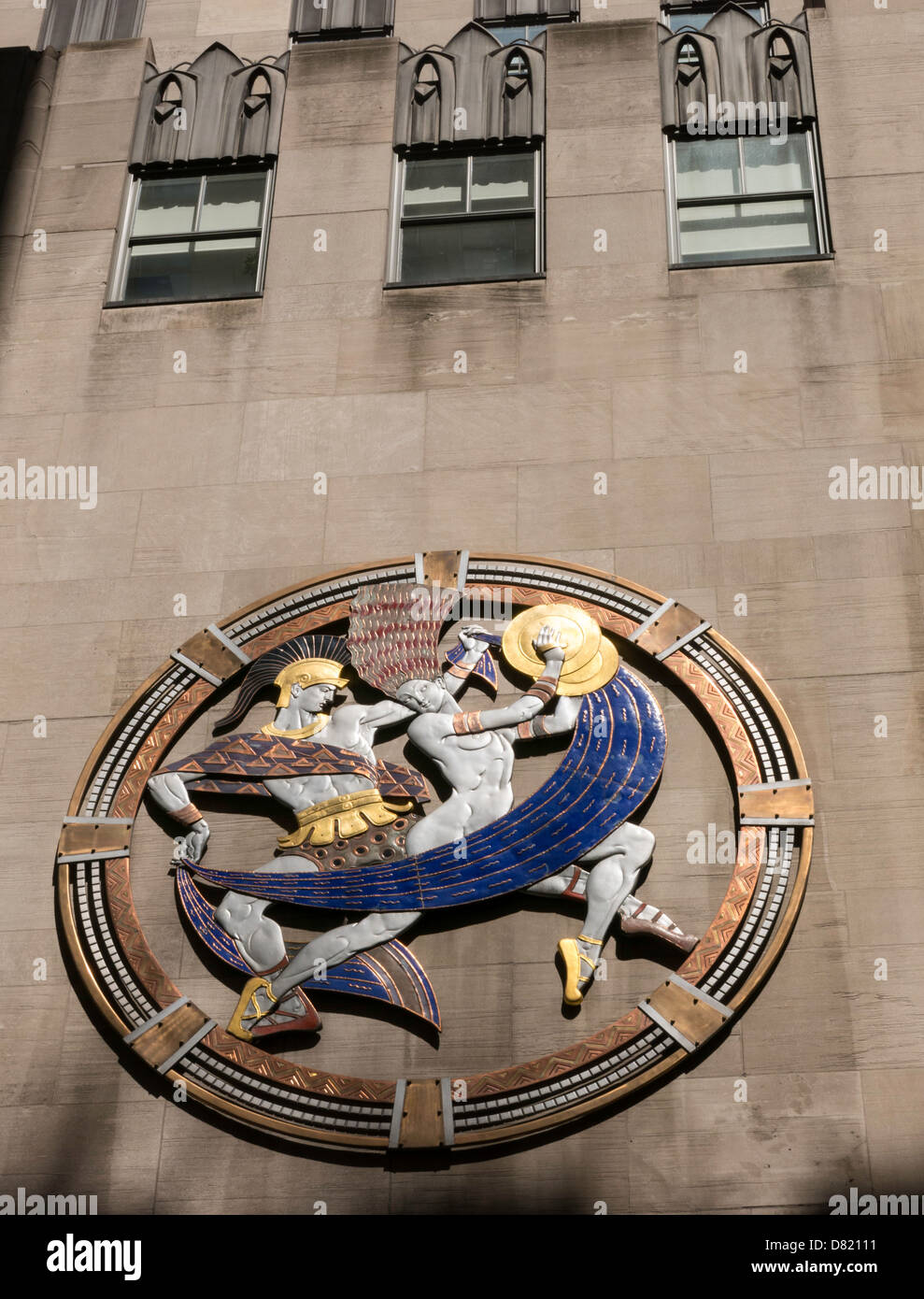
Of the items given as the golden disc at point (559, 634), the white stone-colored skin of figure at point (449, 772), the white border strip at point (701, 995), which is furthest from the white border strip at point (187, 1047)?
the golden disc at point (559, 634)

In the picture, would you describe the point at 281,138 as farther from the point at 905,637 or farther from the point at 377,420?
the point at 905,637

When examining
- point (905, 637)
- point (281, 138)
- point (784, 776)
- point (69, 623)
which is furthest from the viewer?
point (281, 138)

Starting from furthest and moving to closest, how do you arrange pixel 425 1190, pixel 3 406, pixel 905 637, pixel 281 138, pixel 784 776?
1. pixel 281 138
2. pixel 3 406
3. pixel 905 637
4. pixel 784 776
5. pixel 425 1190

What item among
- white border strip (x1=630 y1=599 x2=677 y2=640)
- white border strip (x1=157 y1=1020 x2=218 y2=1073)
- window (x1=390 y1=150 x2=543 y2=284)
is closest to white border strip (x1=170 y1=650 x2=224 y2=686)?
white border strip (x1=157 y1=1020 x2=218 y2=1073)

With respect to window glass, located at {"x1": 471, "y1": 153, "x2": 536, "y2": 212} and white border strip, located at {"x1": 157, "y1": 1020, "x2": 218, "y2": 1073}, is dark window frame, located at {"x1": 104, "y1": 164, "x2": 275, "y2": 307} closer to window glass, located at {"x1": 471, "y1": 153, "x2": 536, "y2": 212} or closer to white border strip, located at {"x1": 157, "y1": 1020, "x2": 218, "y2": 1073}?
window glass, located at {"x1": 471, "y1": 153, "x2": 536, "y2": 212}

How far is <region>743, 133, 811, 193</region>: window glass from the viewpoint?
19266 millimetres

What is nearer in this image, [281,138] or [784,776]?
[784,776]

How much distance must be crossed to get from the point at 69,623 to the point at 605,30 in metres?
9.49

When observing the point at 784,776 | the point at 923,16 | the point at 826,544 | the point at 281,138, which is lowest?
the point at 784,776

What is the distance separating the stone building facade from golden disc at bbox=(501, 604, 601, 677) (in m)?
0.83

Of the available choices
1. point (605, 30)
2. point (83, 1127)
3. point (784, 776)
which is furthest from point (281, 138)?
point (83, 1127)

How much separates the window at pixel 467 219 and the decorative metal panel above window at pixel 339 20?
3884mm

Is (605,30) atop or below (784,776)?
atop

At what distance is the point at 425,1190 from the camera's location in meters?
12.9
